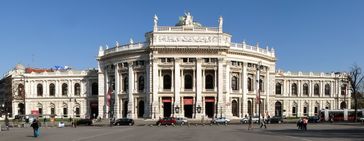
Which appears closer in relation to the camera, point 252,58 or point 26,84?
point 252,58

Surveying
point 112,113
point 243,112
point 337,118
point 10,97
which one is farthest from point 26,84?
point 337,118

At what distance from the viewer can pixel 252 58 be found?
363 feet

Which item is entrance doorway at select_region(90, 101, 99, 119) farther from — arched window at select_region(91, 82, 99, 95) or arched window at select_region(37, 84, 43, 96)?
arched window at select_region(37, 84, 43, 96)

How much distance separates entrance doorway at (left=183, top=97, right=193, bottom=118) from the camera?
338 feet

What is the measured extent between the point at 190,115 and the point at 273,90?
2625 centimetres

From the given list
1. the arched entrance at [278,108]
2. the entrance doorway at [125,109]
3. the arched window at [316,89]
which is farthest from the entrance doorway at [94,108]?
the arched window at [316,89]

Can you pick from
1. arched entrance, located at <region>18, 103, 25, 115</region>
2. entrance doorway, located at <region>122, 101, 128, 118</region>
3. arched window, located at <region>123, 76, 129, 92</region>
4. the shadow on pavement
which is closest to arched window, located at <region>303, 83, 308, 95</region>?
arched window, located at <region>123, 76, 129, 92</region>

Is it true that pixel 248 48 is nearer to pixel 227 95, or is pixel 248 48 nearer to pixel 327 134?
pixel 227 95

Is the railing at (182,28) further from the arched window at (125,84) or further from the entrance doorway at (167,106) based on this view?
the entrance doorway at (167,106)

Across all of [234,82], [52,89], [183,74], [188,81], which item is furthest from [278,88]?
[52,89]

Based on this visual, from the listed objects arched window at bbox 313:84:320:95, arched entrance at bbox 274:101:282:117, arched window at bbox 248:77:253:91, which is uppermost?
arched window at bbox 248:77:253:91

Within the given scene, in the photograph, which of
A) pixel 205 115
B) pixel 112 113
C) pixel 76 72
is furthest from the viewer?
pixel 76 72

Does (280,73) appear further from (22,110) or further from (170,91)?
(22,110)

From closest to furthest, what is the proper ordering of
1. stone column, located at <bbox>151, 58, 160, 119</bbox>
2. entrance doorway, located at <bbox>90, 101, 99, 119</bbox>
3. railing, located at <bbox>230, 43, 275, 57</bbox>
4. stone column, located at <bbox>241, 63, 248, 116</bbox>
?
1. stone column, located at <bbox>151, 58, 160, 119</bbox>
2. railing, located at <bbox>230, 43, 275, 57</bbox>
3. stone column, located at <bbox>241, 63, 248, 116</bbox>
4. entrance doorway, located at <bbox>90, 101, 99, 119</bbox>
